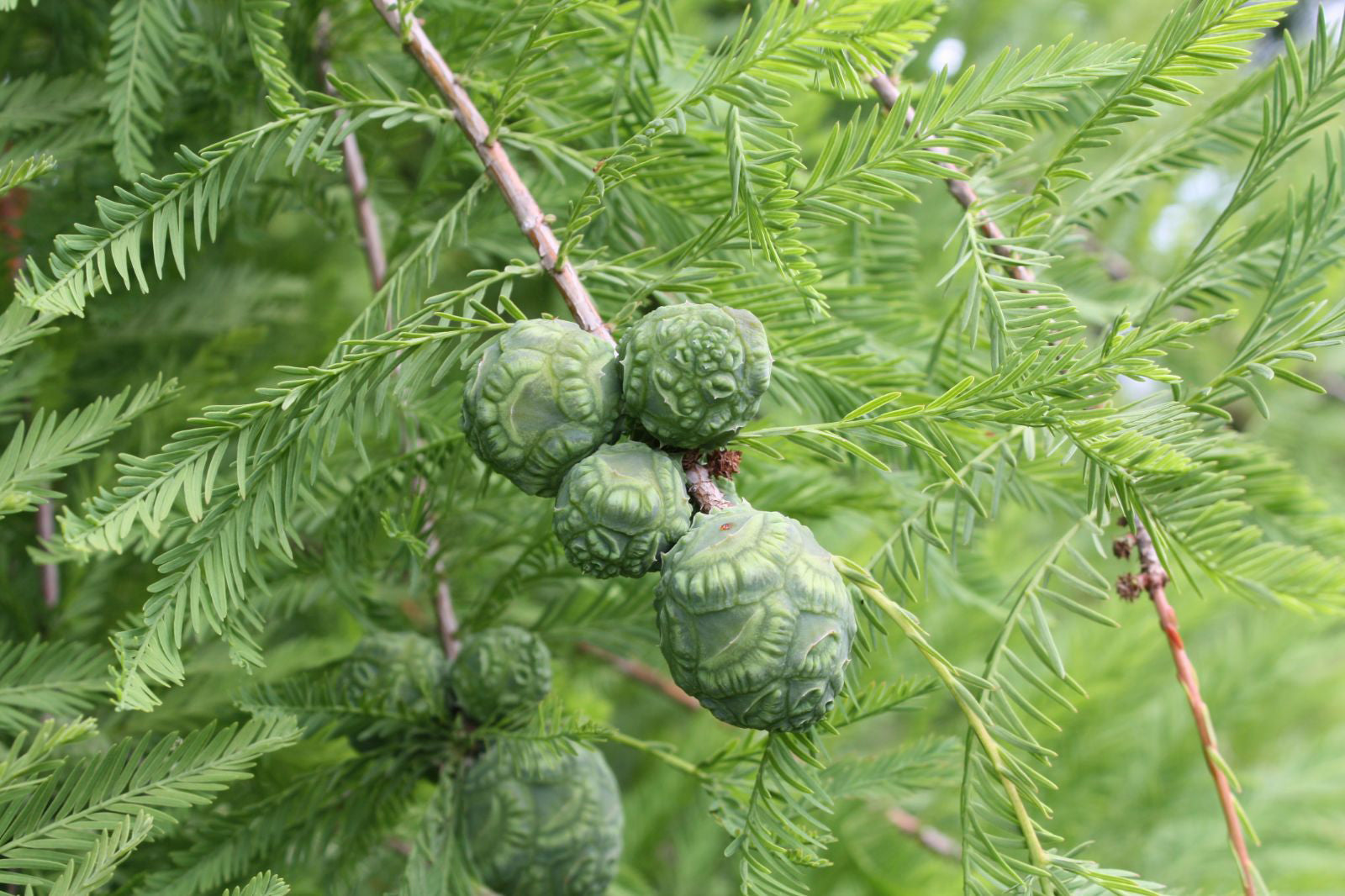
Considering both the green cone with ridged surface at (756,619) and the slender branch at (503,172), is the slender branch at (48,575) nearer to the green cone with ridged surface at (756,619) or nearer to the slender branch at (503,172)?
the slender branch at (503,172)

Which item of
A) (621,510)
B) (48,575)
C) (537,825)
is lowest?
(537,825)

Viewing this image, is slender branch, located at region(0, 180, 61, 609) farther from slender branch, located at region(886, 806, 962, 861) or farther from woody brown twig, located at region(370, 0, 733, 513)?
slender branch, located at region(886, 806, 962, 861)

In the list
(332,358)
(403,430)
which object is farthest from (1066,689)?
(332,358)

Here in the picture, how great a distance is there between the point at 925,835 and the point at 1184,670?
633 mm

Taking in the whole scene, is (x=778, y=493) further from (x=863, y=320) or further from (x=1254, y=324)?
(x=1254, y=324)

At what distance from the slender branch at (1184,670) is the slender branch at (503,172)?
1.15 ft

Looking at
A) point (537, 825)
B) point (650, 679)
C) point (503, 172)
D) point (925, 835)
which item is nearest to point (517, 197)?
point (503, 172)

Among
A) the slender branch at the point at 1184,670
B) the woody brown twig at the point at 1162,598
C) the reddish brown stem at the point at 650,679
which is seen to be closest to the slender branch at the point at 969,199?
the woody brown twig at the point at 1162,598

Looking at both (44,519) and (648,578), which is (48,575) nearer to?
(44,519)

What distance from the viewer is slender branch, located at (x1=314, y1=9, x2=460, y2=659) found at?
797mm

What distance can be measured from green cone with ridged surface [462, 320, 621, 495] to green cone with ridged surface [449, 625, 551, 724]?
8.5 inches

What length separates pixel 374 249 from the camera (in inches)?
36.2

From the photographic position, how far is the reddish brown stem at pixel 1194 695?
1.95ft

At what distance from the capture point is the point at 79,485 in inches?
36.1
